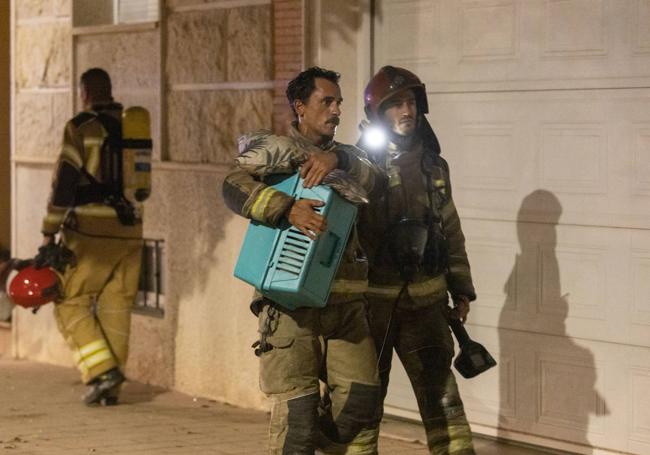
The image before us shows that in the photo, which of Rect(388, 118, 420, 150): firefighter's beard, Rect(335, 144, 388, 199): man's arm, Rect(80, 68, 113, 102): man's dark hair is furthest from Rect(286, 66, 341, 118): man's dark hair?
Rect(80, 68, 113, 102): man's dark hair

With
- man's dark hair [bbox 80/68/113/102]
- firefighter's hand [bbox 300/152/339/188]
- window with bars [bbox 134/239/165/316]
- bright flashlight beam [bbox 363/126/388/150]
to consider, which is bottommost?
window with bars [bbox 134/239/165/316]

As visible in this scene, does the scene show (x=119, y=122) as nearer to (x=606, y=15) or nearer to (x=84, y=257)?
(x=84, y=257)

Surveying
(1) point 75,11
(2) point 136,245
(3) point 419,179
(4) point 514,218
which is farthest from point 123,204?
(3) point 419,179

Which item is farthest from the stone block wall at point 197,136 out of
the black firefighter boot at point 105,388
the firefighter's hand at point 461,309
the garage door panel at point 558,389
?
the firefighter's hand at point 461,309

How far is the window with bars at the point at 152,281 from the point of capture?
10.9 meters

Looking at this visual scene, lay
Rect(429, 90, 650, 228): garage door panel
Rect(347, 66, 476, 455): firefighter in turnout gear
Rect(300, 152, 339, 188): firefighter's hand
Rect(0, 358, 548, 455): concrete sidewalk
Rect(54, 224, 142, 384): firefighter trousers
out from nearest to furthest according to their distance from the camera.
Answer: Rect(300, 152, 339, 188): firefighter's hand, Rect(347, 66, 476, 455): firefighter in turnout gear, Rect(429, 90, 650, 228): garage door panel, Rect(0, 358, 548, 455): concrete sidewalk, Rect(54, 224, 142, 384): firefighter trousers

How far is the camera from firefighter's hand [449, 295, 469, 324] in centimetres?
700

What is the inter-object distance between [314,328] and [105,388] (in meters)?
3.82

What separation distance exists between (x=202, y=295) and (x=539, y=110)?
3.08 metres

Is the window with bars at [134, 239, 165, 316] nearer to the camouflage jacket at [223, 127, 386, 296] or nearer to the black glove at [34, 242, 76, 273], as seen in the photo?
the black glove at [34, 242, 76, 273]

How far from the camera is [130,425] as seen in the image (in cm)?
924

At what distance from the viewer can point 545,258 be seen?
812 centimetres

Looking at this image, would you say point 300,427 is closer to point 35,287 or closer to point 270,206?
point 270,206

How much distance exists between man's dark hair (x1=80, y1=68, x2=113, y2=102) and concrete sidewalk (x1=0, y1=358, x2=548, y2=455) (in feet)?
6.67
